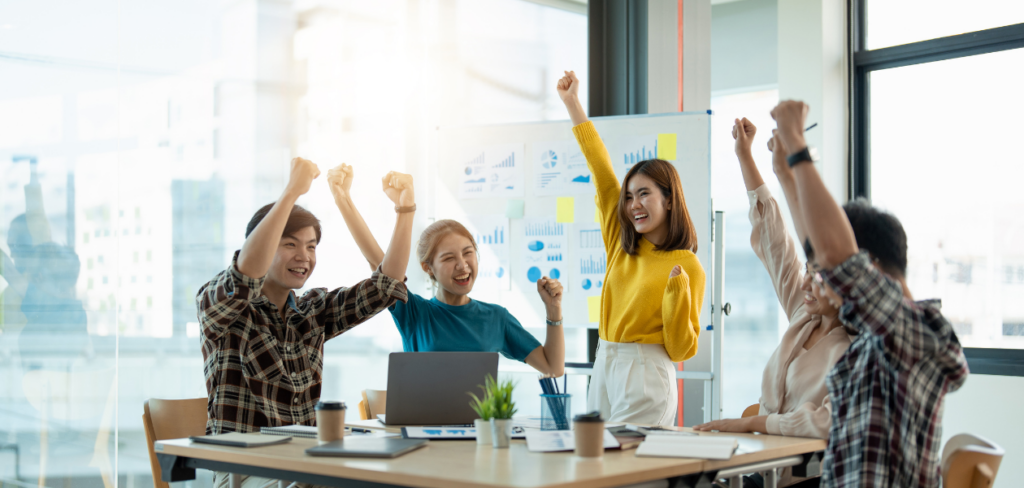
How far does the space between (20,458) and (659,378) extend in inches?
90.5

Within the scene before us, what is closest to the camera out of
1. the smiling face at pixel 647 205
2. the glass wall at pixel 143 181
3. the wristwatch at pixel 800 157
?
the wristwatch at pixel 800 157

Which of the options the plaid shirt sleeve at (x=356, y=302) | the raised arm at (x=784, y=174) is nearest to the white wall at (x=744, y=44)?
the raised arm at (x=784, y=174)

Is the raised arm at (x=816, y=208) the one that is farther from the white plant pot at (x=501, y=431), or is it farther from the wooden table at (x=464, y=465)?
the white plant pot at (x=501, y=431)

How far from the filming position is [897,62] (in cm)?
455

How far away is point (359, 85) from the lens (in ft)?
13.0

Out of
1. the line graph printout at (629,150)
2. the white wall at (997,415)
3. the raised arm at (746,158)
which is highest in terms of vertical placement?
the line graph printout at (629,150)

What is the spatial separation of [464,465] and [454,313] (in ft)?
3.57

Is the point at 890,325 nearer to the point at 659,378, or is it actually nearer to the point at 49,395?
the point at 659,378

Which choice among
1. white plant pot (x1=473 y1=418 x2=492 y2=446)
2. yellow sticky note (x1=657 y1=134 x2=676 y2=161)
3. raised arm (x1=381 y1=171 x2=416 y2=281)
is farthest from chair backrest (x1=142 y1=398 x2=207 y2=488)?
yellow sticky note (x1=657 y1=134 x2=676 y2=161)

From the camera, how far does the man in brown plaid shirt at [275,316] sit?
1.93 metres

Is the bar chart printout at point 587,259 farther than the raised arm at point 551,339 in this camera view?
Yes

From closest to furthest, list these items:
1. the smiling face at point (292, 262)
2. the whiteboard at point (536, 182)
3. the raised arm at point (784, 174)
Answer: the raised arm at point (784, 174), the smiling face at point (292, 262), the whiteboard at point (536, 182)

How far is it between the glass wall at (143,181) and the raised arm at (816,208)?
8.65 ft

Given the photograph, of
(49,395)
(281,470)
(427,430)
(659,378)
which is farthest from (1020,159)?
(49,395)
